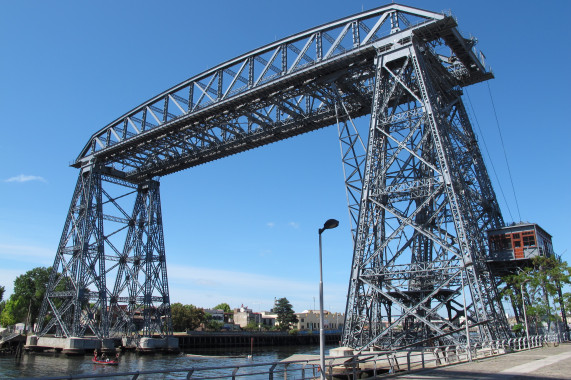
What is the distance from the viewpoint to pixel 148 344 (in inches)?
1887

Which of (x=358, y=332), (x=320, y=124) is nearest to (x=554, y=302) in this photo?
(x=358, y=332)

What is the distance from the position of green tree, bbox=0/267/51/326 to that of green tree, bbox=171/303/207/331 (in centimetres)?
2503

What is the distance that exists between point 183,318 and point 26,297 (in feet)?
95.0

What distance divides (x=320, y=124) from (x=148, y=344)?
98.6 feet

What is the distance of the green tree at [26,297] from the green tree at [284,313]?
195 ft

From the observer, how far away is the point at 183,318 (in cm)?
8838

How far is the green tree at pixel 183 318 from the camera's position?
290 feet

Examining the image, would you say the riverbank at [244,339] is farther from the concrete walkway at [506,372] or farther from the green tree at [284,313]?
the concrete walkway at [506,372]

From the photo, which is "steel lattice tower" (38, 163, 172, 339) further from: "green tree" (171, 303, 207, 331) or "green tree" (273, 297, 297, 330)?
"green tree" (273, 297, 297, 330)

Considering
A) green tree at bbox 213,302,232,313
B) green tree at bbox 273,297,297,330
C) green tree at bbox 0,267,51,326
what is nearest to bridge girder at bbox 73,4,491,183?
green tree at bbox 0,267,51,326

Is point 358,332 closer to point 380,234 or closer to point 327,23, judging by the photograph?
point 380,234

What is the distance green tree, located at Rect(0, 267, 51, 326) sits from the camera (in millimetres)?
69125

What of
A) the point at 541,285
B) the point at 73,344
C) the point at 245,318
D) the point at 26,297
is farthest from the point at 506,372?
the point at 245,318

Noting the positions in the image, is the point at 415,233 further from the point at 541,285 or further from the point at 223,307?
the point at 223,307
